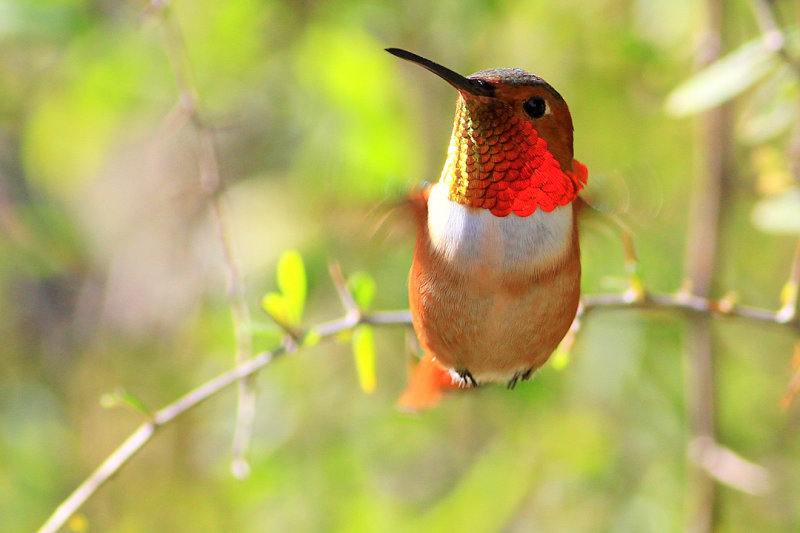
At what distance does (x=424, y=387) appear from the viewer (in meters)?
1.28

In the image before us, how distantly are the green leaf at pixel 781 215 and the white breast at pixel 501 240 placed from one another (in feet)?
2.09

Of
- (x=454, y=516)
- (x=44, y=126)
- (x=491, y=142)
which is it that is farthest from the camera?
(x=44, y=126)

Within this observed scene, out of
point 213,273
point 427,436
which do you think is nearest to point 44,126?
point 213,273

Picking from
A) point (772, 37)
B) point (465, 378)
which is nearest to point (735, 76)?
point (772, 37)

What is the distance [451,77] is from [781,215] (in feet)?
2.78

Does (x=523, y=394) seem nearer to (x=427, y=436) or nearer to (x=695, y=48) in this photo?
(x=427, y=436)

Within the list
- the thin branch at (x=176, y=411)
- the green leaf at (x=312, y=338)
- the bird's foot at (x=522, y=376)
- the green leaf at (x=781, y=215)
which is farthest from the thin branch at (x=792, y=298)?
the green leaf at (x=312, y=338)

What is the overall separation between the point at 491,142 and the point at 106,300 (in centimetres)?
255

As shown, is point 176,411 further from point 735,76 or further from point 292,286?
point 735,76

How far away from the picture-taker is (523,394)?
2250 millimetres

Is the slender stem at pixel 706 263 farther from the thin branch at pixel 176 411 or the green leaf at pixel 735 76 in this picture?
the thin branch at pixel 176 411

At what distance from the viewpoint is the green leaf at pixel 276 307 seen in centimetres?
112

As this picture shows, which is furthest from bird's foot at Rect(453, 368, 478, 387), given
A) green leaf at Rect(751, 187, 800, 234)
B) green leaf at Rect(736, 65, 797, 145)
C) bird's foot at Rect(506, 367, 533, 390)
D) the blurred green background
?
the blurred green background

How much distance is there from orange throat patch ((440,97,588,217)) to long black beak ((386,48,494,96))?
0.02 metres
